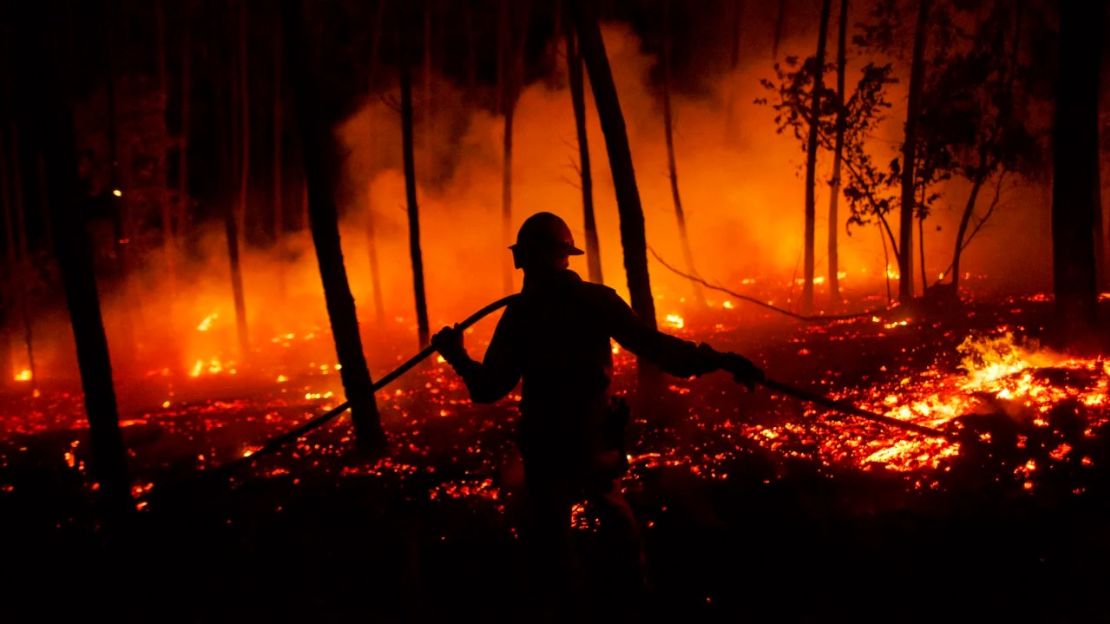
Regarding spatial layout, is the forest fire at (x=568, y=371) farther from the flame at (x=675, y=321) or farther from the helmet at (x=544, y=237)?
the flame at (x=675, y=321)

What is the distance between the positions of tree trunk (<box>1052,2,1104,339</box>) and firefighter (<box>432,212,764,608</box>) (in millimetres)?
6443

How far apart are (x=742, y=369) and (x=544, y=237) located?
1294 mm

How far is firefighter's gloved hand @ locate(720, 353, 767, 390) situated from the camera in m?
4.18

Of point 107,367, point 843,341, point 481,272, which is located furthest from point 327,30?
point 107,367

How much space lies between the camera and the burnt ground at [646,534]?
4703 millimetres

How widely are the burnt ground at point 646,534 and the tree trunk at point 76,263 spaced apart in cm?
67

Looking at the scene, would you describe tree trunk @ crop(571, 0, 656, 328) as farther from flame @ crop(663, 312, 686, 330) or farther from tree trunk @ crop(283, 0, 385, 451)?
flame @ crop(663, 312, 686, 330)

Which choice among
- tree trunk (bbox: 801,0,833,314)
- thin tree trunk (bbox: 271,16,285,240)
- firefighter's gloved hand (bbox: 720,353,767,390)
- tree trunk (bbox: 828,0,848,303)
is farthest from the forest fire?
thin tree trunk (bbox: 271,16,285,240)

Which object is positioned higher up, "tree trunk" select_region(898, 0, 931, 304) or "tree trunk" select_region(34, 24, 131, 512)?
"tree trunk" select_region(898, 0, 931, 304)

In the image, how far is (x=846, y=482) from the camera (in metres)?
6.39

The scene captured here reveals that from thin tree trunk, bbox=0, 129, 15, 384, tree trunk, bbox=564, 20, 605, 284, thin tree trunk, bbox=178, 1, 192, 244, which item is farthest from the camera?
thin tree trunk, bbox=178, 1, 192, 244

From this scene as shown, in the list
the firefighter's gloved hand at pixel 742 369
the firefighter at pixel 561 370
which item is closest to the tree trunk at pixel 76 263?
the firefighter at pixel 561 370

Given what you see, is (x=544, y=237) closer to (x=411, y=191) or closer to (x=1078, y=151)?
(x=1078, y=151)

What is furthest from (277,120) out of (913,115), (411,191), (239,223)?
(913,115)
